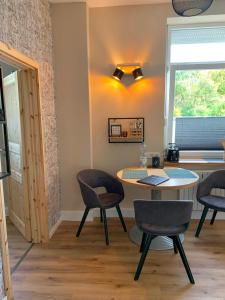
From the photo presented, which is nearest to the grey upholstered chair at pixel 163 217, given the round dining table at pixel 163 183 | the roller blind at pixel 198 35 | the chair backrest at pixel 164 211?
the chair backrest at pixel 164 211

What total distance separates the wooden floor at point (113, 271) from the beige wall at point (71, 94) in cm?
78

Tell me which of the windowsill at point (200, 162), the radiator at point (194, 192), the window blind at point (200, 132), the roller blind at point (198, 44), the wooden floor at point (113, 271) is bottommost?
the wooden floor at point (113, 271)

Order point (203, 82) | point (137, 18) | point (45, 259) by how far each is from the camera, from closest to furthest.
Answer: point (45, 259), point (137, 18), point (203, 82)

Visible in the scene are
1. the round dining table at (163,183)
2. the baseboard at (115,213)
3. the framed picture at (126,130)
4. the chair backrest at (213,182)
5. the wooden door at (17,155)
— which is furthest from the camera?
the baseboard at (115,213)

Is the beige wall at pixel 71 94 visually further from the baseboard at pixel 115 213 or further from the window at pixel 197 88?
the window at pixel 197 88

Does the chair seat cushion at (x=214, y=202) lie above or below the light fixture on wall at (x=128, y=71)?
below

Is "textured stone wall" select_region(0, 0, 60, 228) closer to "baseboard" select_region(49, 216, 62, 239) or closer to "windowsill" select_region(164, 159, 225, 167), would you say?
"baseboard" select_region(49, 216, 62, 239)

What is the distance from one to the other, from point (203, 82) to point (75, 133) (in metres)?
1.82

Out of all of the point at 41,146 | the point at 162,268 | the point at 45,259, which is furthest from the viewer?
the point at 41,146

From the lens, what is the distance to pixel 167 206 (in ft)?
5.98

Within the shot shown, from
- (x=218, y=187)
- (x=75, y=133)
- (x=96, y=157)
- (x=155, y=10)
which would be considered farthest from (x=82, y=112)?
(x=218, y=187)

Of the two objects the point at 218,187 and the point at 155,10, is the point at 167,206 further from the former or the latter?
the point at 155,10

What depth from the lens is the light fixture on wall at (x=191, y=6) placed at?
1.37 metres

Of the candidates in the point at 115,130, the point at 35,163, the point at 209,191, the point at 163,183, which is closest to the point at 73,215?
the point at 35,163
